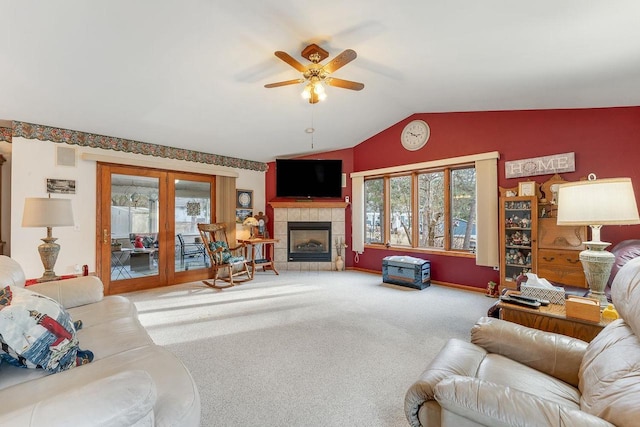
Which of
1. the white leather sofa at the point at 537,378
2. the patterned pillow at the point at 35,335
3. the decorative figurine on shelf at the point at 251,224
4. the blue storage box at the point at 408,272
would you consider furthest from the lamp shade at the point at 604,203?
the decorative figurine on shelf at the point at 251,224

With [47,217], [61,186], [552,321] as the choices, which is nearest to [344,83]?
[552,321]

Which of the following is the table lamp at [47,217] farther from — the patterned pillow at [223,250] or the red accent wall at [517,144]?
the red accent wall at [517,144]

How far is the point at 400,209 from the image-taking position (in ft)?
17.5

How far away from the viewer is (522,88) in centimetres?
324

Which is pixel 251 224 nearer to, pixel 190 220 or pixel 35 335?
pixel 190 220

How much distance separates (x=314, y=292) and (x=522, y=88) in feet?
12.2

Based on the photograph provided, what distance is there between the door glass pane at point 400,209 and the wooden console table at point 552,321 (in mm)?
3155

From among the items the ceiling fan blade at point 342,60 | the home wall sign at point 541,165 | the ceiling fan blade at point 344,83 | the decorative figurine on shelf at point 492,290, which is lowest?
the decorative figurine on shelf at point 492,290

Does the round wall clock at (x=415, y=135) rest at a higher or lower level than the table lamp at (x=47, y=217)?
higher

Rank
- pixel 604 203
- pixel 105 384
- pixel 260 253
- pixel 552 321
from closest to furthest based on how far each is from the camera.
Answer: pixel 105 384 < pixel 604 203 < pixel 552 321 < pixel 260 253

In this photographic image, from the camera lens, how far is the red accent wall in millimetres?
3268

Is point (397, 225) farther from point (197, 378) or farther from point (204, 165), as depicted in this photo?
point (197, 378)

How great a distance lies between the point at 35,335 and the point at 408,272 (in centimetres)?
423

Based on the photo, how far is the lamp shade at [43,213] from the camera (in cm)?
262
